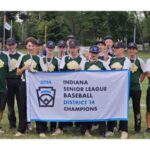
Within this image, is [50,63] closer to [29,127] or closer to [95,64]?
[95,64]

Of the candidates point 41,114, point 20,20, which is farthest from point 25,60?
point 20,20

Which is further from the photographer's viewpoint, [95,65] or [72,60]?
[72,60]

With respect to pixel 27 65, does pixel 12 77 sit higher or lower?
lower

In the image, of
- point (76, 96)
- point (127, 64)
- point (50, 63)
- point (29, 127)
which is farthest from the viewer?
point (29, 127)

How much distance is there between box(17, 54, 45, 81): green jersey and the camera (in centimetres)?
907

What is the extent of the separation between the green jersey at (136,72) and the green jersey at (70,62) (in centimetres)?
101

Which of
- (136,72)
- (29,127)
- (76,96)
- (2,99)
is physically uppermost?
(136,72)

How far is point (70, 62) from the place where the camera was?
363 inches

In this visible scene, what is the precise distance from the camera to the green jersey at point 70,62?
9.18 metres

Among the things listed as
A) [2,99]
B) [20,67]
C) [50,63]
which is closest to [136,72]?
[50,63]

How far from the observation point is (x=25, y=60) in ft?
29.8

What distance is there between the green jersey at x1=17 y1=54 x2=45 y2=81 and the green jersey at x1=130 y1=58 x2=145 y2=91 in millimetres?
1824

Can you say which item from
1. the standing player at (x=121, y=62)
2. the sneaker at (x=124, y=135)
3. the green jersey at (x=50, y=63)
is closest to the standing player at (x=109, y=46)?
the standing player at (x=121, y=62)

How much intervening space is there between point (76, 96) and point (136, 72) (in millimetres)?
1317
